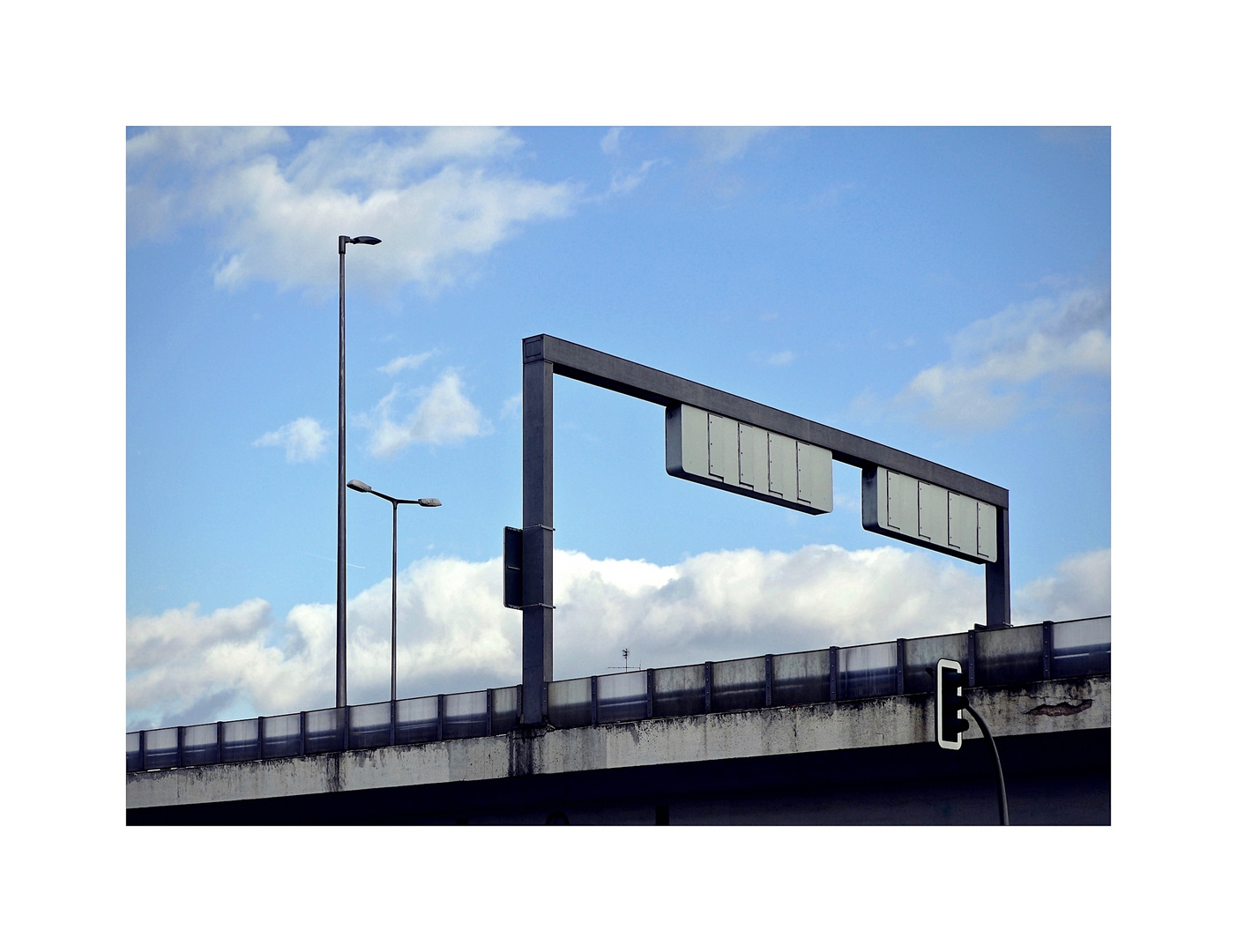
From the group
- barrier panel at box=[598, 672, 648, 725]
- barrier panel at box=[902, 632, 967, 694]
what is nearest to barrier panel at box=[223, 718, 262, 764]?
barrier panel at box=[598, 672, 648, 725]

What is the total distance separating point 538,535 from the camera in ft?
70.8

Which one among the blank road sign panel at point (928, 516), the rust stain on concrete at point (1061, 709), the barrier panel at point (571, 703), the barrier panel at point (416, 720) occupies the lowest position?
the barrier panel at point (416, 720)

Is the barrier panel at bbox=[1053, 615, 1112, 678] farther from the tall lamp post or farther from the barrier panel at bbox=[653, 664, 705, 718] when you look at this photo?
the tall lamp post

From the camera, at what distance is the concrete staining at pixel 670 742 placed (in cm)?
1802

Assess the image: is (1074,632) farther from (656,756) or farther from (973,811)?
(656,756)

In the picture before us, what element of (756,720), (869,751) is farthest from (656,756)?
(869,751)

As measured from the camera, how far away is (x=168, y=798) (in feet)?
87.3

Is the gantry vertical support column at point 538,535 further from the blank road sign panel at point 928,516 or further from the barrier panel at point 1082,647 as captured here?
the barrier panel at point 1082,647

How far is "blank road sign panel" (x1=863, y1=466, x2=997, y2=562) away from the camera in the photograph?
25000 mm

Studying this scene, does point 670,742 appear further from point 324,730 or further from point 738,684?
point 324,730

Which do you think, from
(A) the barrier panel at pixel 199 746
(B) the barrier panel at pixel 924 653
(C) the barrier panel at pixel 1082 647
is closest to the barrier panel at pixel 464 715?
(A) the barrier panel at pixel 199 746

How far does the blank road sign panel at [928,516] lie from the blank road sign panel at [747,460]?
1.45 m

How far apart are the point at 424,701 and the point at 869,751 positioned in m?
7.03

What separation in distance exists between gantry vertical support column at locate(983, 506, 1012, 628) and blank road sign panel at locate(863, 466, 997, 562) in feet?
0.69
